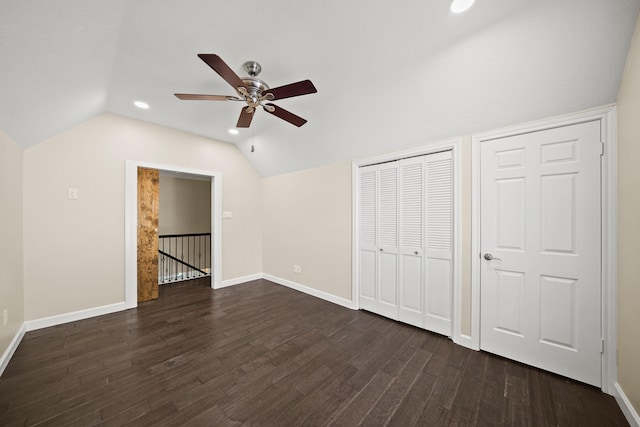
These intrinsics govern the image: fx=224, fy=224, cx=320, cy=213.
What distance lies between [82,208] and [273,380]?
3.36 meters

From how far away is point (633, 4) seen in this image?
131cm

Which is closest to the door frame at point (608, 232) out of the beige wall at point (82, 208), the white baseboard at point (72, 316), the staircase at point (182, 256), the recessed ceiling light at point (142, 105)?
the recessed ceiling light at point (142, 105)

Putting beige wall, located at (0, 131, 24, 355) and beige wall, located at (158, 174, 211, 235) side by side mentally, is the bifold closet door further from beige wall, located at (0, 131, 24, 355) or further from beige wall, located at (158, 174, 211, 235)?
beige wall, located at (158, 174, 211, 235)

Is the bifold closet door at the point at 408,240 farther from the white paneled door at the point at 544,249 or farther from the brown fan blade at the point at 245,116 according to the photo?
the brown fan blade at the point at 245,116

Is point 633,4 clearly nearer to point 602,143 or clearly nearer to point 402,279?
point 602,143

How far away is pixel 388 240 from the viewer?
122 inches

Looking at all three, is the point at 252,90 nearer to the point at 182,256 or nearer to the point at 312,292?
the point at 312,292

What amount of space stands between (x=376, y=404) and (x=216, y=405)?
1.17 meters

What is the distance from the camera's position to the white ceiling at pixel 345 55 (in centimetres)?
146

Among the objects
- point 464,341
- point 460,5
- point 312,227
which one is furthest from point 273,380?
point 460,5

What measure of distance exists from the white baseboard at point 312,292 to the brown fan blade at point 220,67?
123 inches

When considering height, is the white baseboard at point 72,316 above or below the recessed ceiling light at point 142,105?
below

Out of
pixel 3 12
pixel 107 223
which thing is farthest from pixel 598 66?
pixel 107 223

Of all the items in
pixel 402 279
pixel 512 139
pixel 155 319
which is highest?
pixel 512 139
